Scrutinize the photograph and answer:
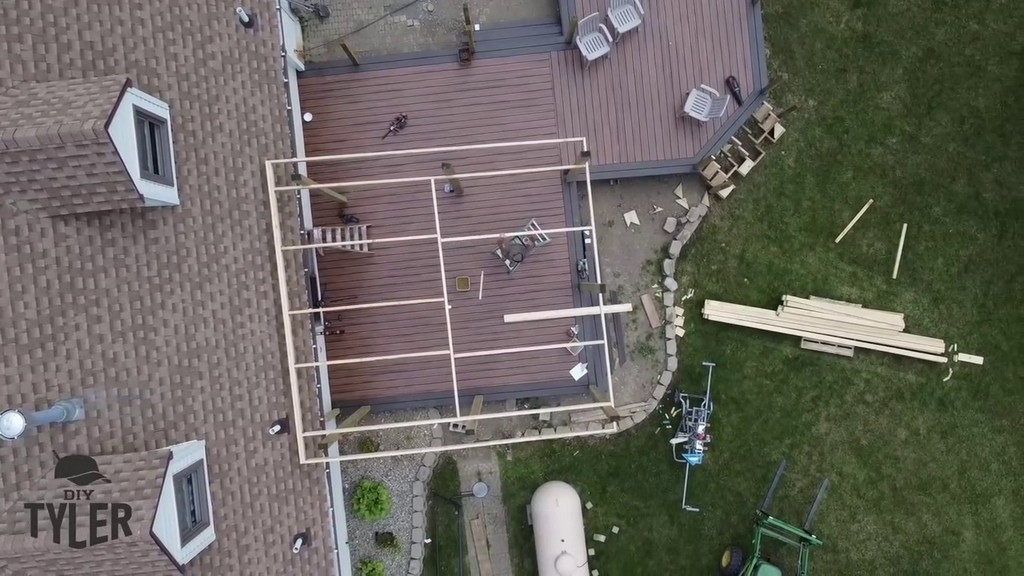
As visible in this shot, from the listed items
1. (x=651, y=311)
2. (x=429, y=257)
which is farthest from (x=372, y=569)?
(x=651, y=311)

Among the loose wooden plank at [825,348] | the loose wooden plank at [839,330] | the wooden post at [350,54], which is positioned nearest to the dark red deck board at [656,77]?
the loose wooden plank at [839,330]

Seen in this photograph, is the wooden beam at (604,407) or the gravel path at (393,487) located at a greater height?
the wooden beam at (604,407)

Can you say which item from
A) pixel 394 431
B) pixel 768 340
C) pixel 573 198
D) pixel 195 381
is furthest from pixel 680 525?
pixel 195 381

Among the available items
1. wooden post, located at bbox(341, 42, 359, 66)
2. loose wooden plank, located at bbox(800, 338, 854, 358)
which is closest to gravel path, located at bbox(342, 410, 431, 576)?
wooden post, located at bbox(341, 42, 359, 66)

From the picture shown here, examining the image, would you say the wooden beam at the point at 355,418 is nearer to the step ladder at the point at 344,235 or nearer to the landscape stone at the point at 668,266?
the step ladder at the point at 344,235

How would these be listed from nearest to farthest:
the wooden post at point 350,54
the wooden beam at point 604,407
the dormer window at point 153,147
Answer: the dormer window at point 153,147 → the wooden beam at point 604,407 → the wooden post at point 350,54

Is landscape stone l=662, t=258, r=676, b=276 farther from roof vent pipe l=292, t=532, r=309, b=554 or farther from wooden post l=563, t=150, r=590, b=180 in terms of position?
roof vent pipe l=292, t=532, r=309, b=554

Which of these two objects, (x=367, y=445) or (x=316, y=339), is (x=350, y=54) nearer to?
(x=316, y=339)
